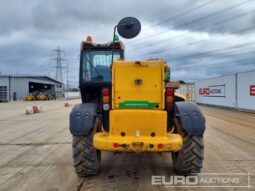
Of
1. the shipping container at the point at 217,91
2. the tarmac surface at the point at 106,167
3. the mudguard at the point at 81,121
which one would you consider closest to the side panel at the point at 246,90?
the shipping container at the point at 217,91

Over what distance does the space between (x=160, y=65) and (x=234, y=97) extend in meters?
22.6

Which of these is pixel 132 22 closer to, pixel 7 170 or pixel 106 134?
pixel 106 134

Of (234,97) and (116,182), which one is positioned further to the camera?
(234,97)

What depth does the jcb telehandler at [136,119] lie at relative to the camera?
218 inches

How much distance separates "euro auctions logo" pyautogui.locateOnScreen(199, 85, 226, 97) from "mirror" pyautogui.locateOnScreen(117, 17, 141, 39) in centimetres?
2490

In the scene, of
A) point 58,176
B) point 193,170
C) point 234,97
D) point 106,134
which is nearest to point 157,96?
point 106,134

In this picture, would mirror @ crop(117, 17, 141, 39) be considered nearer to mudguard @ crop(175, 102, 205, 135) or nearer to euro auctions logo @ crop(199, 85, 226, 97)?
mudguard @ crop(175, 102, 205, 135)

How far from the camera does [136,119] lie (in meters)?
5.52

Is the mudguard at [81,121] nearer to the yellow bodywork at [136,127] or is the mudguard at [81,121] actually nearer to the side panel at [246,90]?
the yellow bodywork at [136,127]

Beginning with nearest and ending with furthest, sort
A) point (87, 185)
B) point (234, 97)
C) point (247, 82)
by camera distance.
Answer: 1. point (87, 185)
2. point (247, 82)
3. point (234, 97)

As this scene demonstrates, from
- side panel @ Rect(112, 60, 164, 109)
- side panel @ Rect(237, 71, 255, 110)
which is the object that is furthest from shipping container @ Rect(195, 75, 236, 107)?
side panel @ Rect(112, 60, 164, 109)

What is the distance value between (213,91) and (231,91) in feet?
18.1

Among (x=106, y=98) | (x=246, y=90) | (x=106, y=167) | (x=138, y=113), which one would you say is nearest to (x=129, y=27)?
(x=106, y=98)

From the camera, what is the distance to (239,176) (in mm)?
5996
